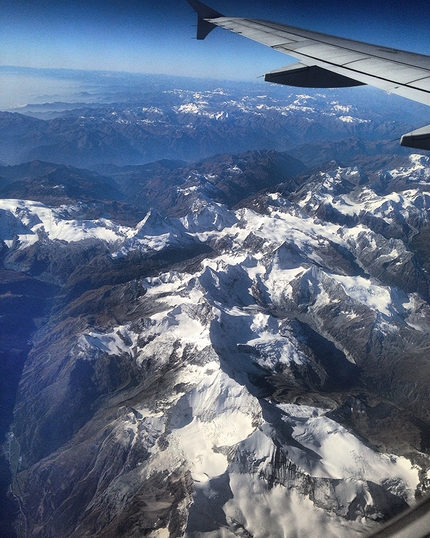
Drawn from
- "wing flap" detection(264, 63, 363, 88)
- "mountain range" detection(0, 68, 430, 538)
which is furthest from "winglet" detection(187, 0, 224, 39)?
"mountain range" detection(0, 68, 430, 538)

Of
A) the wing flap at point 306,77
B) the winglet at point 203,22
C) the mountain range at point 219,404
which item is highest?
the winglet at point 203,22

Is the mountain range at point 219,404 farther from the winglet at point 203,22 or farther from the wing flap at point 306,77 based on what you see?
the winglet at point 203,22

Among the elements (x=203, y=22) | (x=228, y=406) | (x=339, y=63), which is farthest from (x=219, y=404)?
(x=339, y=63)

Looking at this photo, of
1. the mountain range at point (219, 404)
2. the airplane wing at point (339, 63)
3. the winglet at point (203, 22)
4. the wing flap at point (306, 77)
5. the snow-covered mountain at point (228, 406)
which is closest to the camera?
the airplane wing at point (339, 63)

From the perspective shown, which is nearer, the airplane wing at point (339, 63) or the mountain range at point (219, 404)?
the airplane wing at point (339, 63)

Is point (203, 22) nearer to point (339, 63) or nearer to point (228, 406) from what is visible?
point (339, 63)

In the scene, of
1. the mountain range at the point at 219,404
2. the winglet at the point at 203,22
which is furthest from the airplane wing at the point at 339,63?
the mountain range at the point at 219,404

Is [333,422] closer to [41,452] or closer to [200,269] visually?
[41,452]
